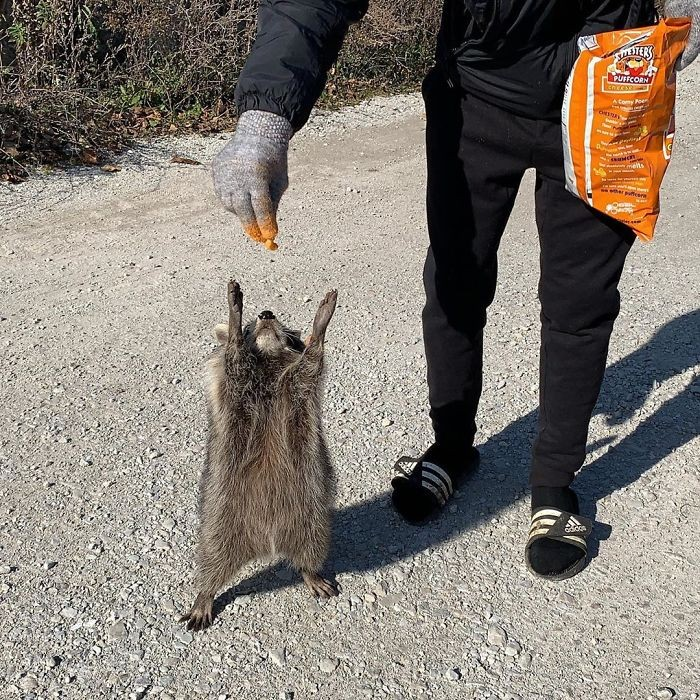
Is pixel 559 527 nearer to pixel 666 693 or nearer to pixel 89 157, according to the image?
pixel 666 693

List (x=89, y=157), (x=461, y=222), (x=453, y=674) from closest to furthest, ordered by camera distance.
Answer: (x=453, y=674), (x=461, y=222), (x=89, y=157)

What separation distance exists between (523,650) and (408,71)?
7476mm

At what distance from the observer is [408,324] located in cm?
498

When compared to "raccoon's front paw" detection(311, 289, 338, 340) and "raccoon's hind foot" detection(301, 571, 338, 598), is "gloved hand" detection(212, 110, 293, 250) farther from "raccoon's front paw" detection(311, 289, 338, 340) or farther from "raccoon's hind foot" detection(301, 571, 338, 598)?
"raccoon's hind foot" detection(301, 571, 338, 598)

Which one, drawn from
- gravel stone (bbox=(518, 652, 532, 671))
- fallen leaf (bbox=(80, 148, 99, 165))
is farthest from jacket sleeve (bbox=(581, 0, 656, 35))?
fallen leaf (bbox=(80, 148, 99, 165))

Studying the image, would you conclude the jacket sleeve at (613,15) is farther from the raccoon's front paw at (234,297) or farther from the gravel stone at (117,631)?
the gravel stone at (117,631)

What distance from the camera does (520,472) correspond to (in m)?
3.88

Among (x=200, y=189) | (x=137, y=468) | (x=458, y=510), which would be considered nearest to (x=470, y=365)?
(x=458, y=510)

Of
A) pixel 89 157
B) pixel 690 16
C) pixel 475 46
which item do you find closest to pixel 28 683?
pixel 475 46

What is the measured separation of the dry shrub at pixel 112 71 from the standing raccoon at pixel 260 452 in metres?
4.17

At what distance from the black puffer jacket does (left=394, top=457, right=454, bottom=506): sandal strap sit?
142 centimetres

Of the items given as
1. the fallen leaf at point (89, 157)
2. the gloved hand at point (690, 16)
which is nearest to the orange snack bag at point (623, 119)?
the gloved hand at point (690, 16)

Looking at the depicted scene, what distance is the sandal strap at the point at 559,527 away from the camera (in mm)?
3355

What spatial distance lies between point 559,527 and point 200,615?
4.31 ft
